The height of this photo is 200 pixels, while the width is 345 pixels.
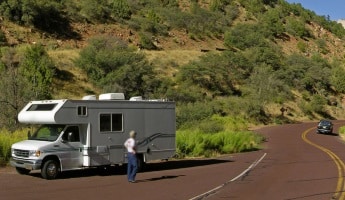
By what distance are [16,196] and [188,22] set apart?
252 ft

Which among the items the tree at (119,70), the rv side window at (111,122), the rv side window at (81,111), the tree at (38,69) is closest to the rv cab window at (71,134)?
the rv side window at (81,111)

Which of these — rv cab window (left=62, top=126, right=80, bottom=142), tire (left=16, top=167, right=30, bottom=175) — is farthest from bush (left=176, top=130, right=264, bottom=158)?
tire (left=16, top=167, right=30, bottom=175)

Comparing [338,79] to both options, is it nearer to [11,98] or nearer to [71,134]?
[11,98]

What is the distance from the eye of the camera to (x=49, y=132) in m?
17.8

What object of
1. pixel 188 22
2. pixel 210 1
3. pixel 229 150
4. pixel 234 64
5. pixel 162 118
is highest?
pixel 210 1

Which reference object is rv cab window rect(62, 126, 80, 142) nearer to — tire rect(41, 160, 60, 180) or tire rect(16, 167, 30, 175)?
tire rect(41, 160, 60, 180)

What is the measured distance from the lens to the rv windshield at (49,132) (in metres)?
17.5

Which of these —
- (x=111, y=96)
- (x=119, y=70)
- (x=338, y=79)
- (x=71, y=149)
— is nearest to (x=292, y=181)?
(x=111, y=96)

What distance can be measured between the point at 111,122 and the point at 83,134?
1235 mm

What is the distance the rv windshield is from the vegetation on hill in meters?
8.64

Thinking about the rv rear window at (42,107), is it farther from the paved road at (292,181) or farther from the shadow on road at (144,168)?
the paved road at (292,181)

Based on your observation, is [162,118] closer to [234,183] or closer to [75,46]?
[234,183]

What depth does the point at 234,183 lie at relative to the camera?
16578 mm

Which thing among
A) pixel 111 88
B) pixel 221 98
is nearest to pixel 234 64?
pixel 221 98
